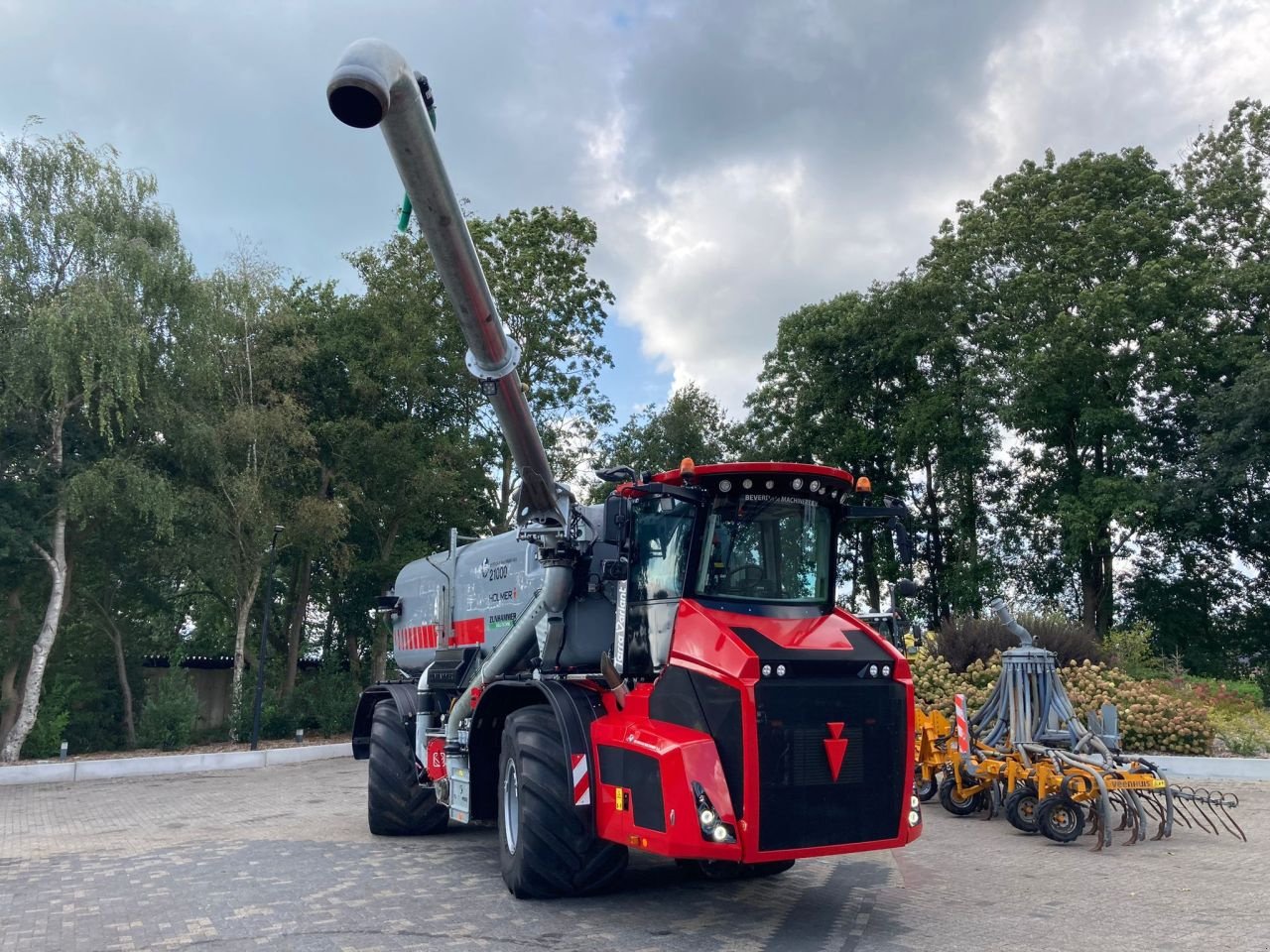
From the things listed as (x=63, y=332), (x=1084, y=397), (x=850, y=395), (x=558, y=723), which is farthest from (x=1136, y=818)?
(x=850, y=395)

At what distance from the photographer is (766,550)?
7133mm

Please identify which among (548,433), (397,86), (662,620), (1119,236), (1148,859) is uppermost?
(1119,236)

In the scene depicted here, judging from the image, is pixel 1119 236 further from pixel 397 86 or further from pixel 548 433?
pixel 397 86

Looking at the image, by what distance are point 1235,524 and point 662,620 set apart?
28751 millimetres

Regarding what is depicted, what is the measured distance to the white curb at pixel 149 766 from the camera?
1989 centimetres

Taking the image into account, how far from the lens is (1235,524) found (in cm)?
2995

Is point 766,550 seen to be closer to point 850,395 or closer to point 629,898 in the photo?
point 629,898

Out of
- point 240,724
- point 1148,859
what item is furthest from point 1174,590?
point 240,724

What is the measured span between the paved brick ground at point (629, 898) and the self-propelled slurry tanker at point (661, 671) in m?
0.53

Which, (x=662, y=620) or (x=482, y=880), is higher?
(x=662, y=620)

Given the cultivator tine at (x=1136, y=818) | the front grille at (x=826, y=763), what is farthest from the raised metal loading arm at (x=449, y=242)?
the cultivator tine at (x=1136, y=818)

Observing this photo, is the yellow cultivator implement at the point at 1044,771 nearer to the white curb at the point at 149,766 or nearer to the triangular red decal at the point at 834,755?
the triangular red decal at the point at 834,755

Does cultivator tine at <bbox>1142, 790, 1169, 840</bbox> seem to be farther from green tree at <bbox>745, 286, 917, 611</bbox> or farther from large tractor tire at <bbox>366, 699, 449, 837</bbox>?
green tree at <bbox>745, 286, 917, 611</bbox>

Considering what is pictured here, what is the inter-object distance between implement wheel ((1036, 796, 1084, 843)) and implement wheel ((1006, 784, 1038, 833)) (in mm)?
459
